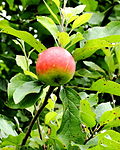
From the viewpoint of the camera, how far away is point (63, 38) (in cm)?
99

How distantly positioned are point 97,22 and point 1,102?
2.20ft

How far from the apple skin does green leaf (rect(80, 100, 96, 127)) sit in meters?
0.10

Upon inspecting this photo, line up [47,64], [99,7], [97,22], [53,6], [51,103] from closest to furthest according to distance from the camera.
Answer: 1. [47,64]
2. [51,103]
3. [53,6]
4. [97,22]
5. [99,7]

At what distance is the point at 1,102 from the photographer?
6.06ft

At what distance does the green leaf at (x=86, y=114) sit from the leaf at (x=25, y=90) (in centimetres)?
13

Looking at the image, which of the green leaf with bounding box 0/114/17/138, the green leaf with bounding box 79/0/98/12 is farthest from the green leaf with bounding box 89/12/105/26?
the green leaf with bounding box 0/114/17/138

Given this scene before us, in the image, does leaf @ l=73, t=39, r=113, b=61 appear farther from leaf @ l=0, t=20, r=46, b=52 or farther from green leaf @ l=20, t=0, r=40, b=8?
green leaf @ l=20, t=0, r=40, b=8

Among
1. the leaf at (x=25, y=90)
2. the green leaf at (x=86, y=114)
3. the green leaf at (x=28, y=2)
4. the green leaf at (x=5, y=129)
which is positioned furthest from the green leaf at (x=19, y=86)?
the green leaf at (x=28, y=2)

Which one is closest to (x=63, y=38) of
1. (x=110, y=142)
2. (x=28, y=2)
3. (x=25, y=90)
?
(x=25, y=90)

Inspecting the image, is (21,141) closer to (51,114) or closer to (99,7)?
(51,114)

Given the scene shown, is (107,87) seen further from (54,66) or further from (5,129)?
(5,129)

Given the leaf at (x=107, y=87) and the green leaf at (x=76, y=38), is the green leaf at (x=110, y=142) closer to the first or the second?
the leaf at (x=107, y=87)

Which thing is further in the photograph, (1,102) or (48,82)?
(1,102)

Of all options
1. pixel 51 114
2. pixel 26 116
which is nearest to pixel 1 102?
pixel 26 116
